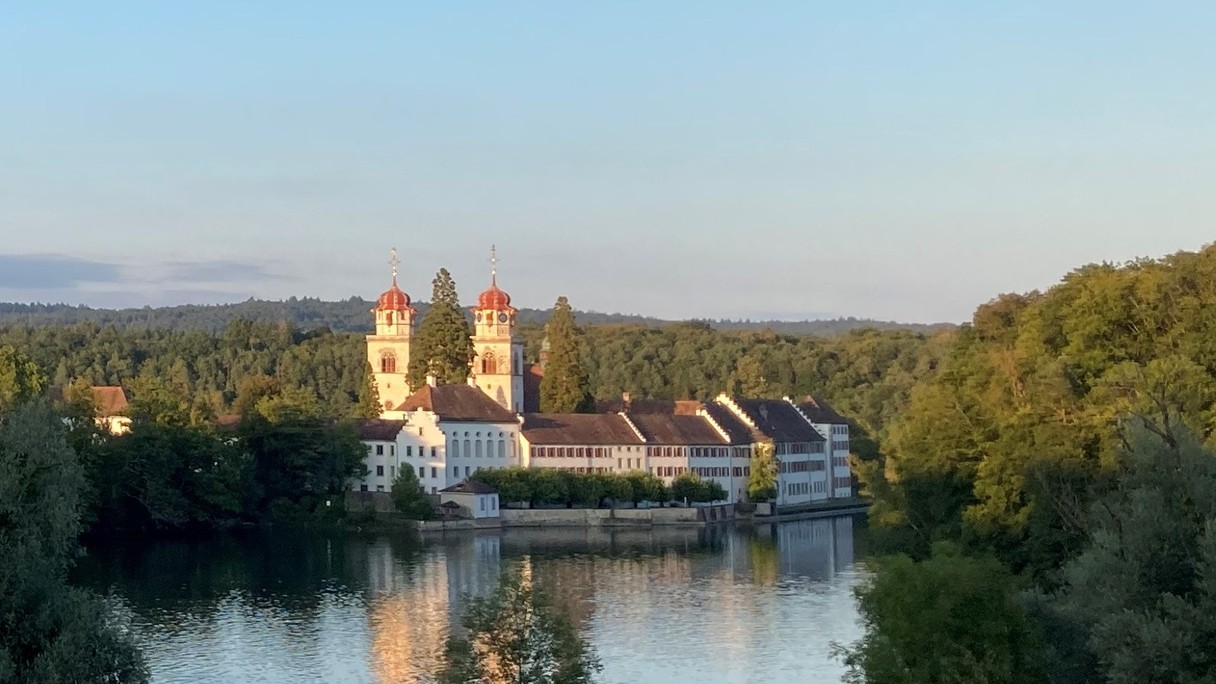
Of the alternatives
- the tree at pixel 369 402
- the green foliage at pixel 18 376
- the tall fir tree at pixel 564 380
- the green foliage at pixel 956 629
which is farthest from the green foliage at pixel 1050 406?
the tree at pixel 369 402

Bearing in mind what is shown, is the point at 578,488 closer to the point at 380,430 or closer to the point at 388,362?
the point at 380,430

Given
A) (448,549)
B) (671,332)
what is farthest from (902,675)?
(671,332)

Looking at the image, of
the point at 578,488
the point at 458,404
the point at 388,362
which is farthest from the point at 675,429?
the point at 388,362

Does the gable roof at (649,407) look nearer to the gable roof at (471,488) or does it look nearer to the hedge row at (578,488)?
the hedge row at (578,488)

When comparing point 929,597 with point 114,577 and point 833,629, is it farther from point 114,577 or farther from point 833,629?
point 114,577

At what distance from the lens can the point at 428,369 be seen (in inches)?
3935

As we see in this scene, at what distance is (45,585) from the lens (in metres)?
20.8

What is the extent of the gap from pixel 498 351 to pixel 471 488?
22461 millimetres

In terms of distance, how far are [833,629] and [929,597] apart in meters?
19.3

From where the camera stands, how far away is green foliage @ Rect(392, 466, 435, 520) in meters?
81.7

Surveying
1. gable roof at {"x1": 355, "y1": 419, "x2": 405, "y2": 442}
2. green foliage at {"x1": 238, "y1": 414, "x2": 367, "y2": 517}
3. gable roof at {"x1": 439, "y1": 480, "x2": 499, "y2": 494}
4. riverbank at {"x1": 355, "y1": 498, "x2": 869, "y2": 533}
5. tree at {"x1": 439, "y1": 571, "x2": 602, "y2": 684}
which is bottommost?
riverbank at {"x1": 355, "y1": 498, "x2": 869, "y2": 533}

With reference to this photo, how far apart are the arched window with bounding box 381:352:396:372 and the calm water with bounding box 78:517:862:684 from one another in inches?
1278

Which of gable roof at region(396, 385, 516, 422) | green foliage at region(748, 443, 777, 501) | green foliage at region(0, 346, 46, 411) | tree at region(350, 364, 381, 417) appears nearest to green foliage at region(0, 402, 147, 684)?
green foliage at region(0, 346, 46, 411)

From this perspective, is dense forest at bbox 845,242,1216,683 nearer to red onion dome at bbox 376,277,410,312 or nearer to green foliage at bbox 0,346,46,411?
green foliage at bbox 0,346,46,411
